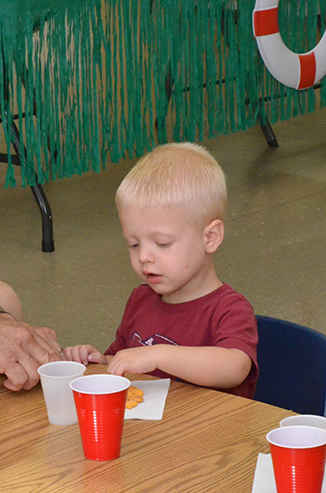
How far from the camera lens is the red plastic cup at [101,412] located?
84cm

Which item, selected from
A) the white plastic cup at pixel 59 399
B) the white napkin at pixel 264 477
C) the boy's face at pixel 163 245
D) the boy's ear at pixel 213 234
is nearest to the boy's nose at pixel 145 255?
the boy's face at pixel 163 245

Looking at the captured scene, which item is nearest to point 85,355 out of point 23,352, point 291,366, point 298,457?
point 23,352

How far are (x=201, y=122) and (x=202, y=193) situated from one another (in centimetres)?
243

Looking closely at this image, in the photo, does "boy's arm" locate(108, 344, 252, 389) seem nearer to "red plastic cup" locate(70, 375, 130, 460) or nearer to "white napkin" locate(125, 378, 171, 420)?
"white napkin" locate(125, 378, 171, 420)

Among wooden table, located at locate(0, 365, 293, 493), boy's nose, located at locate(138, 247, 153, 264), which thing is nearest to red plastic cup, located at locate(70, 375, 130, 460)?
wooden table, located at locate(0, 365, 293, 493)

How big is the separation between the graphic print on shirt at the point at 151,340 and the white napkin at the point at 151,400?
0.24m

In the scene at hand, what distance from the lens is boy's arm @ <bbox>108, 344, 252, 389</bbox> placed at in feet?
3.52

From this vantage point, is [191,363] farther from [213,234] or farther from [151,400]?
[213,234]

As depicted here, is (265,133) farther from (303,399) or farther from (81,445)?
(81,445)

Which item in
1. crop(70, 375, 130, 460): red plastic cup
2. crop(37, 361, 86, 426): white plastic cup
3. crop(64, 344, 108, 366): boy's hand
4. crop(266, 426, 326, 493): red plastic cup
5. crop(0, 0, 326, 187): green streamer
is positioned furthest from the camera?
crop(0, 0, 326, 187): green streamer

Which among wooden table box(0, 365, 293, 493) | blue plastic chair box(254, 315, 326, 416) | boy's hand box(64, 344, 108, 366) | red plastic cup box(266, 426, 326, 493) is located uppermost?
red plastic cup box(266, 426, 326, 493)

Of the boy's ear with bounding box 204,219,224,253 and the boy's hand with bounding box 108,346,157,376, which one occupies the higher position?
the boy's ear with bounding box 204,219,224,253

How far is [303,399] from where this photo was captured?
130cm

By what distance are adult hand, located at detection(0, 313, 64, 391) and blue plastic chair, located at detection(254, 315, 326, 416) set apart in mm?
351
